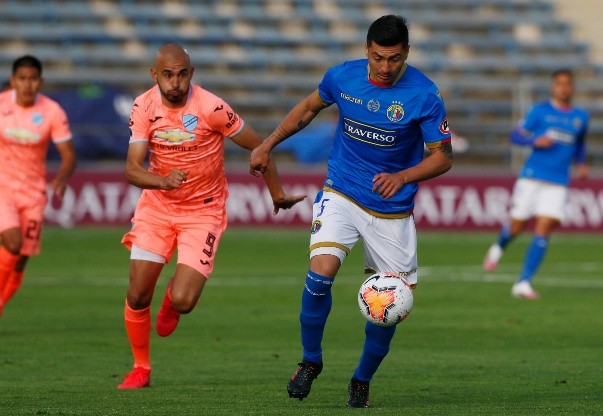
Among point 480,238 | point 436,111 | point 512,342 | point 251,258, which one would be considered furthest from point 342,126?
point 480,238

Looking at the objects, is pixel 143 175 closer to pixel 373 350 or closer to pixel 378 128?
pixel 378 128

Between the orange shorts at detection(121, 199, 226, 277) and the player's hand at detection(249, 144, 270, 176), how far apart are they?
3.18ft

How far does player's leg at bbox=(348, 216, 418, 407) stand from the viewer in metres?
8.03

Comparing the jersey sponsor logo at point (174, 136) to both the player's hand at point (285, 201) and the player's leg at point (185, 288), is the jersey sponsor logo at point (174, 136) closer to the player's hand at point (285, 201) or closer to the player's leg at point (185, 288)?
the player's hand at point (285, 201)

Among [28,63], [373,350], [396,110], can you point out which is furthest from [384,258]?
[28,63]

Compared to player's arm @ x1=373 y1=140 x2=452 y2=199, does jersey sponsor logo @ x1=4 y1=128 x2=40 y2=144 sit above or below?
below

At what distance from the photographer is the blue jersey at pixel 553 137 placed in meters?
16.6

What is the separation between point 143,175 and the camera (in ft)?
27.6

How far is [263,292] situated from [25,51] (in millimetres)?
13070

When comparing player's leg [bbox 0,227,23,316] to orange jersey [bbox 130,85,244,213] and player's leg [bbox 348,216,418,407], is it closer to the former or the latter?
orange jersey [bbox 130,85,244,213]

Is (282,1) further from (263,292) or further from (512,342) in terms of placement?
(512,342)

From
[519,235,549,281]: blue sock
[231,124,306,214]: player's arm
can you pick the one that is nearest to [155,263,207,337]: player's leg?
[231,124,306,214]: player's arm

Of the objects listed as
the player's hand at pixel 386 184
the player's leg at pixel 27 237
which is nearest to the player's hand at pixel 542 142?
the player's leg at pixel 27 237

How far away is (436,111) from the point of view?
7.95 metres
